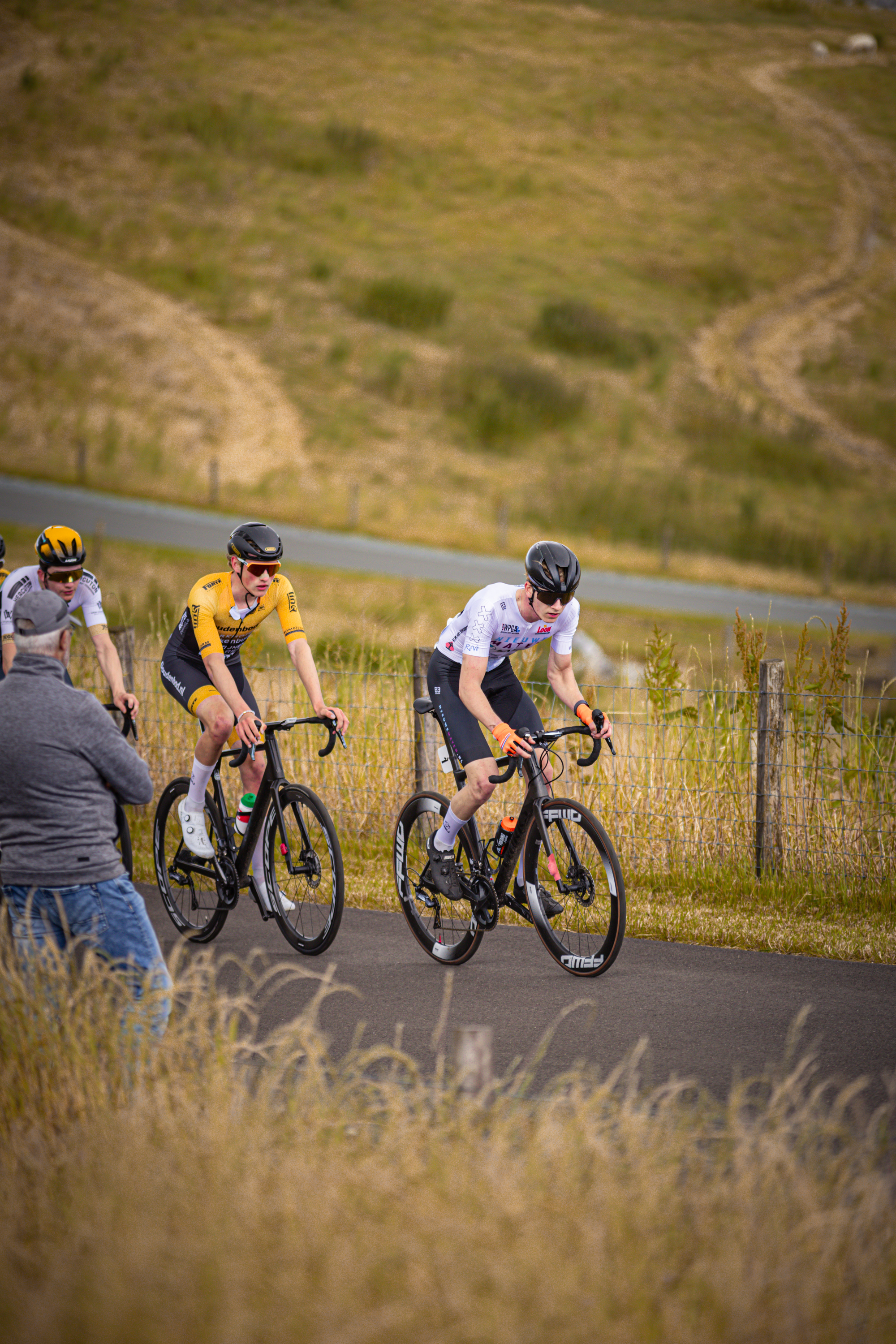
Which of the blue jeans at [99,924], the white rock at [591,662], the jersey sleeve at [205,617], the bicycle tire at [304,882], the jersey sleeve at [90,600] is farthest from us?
the white rock at [591,662]

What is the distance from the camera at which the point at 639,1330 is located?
3.09 meters

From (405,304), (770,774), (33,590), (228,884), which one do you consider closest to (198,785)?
(228,884)

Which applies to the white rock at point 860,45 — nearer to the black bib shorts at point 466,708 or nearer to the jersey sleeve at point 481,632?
the black bib shorts at point 466,708

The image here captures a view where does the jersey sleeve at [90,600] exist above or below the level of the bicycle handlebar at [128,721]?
above

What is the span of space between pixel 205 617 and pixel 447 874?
6.40ft

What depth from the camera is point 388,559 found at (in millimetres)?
31922

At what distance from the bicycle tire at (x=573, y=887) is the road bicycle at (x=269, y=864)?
1024 millimetres

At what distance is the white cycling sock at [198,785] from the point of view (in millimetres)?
7355

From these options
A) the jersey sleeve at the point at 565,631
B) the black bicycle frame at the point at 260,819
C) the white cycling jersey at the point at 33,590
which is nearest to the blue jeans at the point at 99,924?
the black bicycle frame at the point at 260,819

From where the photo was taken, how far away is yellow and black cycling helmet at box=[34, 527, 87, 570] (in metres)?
7.88

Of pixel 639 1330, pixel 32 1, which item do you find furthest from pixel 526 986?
pixel 32 1

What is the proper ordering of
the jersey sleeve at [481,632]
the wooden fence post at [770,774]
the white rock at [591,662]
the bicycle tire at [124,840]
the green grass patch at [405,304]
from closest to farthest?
the jersey sleeve at [481,632], the bicycle tire at [124,840], the wooden fence post at [770,774], the white rock at [591,662], the green grass patch at [405,304]

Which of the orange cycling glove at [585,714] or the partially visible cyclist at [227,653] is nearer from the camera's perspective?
the orange cycling glove at [585,714]

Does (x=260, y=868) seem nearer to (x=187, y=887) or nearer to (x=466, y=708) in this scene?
(x=187, y=887)
